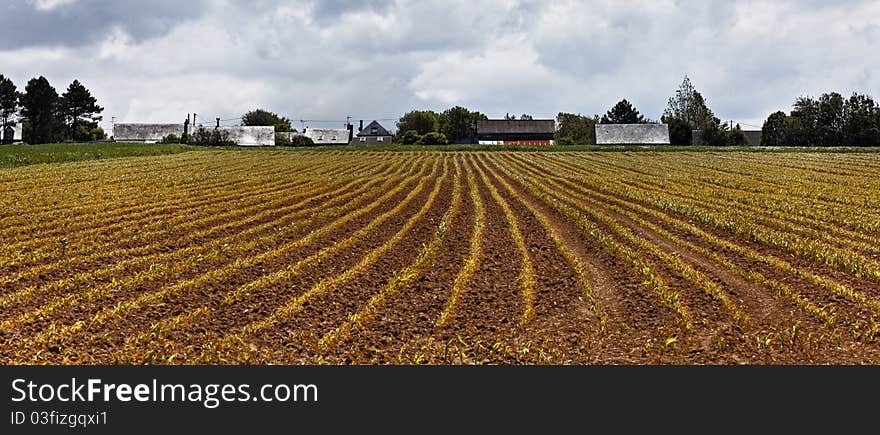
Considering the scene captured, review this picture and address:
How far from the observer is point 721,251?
38.9ft

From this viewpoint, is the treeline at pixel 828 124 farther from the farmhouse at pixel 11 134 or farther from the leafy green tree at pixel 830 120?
the farmhouse at pixel 11 134

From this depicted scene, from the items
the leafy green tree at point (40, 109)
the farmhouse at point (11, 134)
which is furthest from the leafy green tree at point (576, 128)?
the farmhouse at point (11, 134)

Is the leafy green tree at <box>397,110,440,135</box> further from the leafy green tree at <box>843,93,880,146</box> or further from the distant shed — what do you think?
the leafy green tree at <box>843,93,880,146</box>

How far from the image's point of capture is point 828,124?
90.6 metres

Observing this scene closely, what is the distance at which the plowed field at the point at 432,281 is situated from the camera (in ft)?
22.1

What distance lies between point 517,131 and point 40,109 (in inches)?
2917

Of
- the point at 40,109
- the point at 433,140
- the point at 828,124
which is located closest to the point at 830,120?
the point at 828,124

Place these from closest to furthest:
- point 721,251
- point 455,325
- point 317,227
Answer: point 455,325, point 721,251, point 317,227

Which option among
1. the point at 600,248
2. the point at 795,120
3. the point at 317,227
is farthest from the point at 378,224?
the point at 795,120

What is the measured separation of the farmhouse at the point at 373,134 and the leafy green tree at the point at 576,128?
34.0m

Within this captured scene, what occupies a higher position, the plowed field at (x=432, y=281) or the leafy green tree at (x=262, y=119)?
the leafy green tree at (x=262, y=119)

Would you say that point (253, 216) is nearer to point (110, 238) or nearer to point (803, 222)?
point (110, 238)

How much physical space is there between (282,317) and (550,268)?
15.7ft

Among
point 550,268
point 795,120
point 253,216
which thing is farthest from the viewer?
point 795,120
